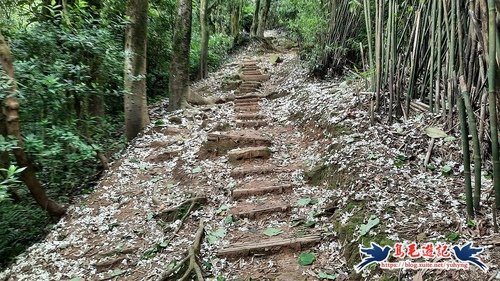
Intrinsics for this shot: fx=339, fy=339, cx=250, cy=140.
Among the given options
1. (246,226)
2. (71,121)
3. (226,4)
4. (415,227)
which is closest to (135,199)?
(71,121)

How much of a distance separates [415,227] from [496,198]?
1.59 ft

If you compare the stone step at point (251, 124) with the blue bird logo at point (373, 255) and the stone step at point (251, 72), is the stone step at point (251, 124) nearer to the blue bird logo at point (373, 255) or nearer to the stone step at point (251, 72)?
the blue bird logo at point (373, 255)

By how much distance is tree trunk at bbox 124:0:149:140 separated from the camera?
17.0 ft

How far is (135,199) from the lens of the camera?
12.9 ft

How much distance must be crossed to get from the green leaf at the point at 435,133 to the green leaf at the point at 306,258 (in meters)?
1.50

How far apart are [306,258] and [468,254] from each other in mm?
1091

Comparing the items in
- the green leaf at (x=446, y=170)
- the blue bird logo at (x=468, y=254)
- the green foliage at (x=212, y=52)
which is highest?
the green foliage at (x=212, y=52)

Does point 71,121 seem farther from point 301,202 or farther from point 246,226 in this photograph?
point 301,202

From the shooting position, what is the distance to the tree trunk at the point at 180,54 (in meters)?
6.05

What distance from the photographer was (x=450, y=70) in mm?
2736

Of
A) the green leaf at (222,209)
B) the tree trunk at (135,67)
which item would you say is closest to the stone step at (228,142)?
the green leaf at (222,209)

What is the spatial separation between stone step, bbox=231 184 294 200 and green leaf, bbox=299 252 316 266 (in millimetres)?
967

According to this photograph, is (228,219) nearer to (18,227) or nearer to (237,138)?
(237,138)

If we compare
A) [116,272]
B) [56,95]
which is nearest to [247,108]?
[56,95]
